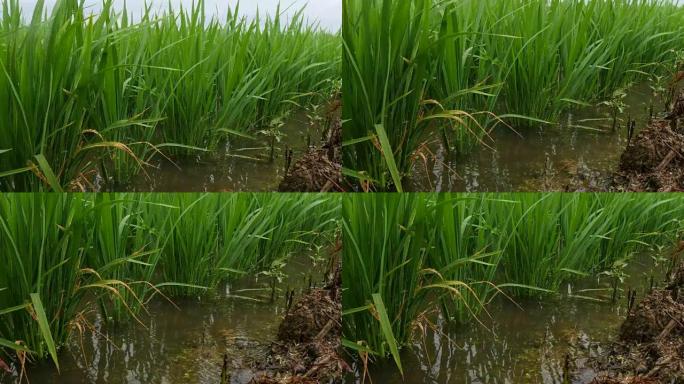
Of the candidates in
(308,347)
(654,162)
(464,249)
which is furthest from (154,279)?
(654,162)

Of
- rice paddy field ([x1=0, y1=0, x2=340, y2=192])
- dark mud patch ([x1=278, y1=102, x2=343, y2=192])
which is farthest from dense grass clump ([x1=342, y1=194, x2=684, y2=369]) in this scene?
rice paddy field ([x1=0, y1=0, x2=340, y2=192])

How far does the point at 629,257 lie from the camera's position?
7.18ft

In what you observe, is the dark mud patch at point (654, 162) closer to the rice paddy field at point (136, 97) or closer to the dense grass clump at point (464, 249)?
the dense grass clump at point (464, 249)

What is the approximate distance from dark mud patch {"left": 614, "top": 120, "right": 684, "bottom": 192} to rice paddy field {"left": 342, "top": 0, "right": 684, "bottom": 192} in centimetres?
4

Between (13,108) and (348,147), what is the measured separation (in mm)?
788

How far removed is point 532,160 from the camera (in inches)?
63.7

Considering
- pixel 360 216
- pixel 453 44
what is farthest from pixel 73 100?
pixel 453 44

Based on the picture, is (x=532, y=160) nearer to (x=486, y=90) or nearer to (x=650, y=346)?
(x=486, y=90)

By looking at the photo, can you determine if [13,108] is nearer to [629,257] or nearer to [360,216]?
[360,216]

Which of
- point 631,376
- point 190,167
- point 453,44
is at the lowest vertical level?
point 631,376

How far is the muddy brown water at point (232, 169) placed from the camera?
157cm

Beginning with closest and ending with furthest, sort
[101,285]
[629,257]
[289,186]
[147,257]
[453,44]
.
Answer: [453,44] → [289,186] → [101,285] → [147,257] → [629,257]

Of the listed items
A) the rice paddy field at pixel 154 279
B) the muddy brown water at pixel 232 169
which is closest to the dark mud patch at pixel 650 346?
the rice paddy field at pixel 154 279

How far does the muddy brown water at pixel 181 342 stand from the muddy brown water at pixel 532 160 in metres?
0.54
